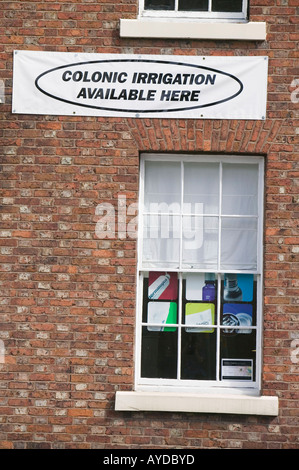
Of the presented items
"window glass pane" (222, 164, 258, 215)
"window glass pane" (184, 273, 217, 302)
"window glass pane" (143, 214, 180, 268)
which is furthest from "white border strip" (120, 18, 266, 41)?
"window glass pane" (184, 273, 217, 302)

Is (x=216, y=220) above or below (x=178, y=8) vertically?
below

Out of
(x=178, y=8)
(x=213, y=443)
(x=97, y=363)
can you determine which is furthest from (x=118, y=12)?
(x=213, y=443)

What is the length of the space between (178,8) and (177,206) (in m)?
1.92

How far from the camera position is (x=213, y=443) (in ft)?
20.7

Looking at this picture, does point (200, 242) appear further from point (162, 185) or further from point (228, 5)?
point (228, 5)

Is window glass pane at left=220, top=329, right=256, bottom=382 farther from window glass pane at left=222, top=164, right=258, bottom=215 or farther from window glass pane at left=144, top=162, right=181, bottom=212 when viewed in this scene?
window glass pane at left=144, top=162, right=181, bottom=212

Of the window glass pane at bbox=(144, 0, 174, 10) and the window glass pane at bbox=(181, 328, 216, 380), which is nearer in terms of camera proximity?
the window glass pane at bbox=(181, 328, 216, 380)

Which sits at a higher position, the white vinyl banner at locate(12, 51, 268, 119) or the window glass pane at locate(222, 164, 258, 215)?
the white vinyl banner at locate(12, 51, 268, 119)

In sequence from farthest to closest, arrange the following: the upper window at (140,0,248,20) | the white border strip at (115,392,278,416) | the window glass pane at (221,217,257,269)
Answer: the upper window at (140,0,248,20)
the window glass pane at (221,217,257,269)
the white border strip at (115,392,278,416)

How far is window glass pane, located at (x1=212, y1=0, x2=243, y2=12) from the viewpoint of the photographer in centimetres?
671

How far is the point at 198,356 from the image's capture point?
651 centimetres

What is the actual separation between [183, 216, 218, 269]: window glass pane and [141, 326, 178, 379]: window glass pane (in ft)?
2.29
